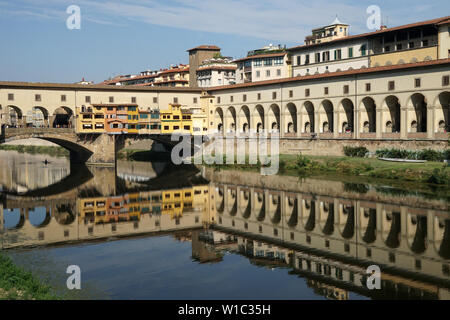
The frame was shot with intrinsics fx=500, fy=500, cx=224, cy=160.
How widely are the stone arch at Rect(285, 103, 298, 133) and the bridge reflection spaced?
901 inches

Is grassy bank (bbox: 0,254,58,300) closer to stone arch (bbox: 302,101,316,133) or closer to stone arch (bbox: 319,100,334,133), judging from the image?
stone arch (bbox: 319,100,334,133)

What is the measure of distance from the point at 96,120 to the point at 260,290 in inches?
2009

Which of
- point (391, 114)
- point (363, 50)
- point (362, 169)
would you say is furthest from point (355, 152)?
point (363, 50)

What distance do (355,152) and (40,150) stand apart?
70.6 metres

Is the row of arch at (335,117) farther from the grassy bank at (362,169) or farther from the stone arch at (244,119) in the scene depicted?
the grassy bank at (362,169)

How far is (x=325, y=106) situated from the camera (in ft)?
203

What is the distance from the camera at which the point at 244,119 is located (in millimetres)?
73312

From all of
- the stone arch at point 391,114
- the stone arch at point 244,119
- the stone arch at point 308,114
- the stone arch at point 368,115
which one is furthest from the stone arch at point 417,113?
the stone arch at point 244,119

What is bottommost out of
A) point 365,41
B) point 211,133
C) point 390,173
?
point 390,173

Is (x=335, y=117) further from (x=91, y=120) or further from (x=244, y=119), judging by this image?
(x=91, y=120)

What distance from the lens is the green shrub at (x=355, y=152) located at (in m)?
53.1

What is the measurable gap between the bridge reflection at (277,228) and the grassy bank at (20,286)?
5.99 metres

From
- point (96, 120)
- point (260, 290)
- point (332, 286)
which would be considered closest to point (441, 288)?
point (332, 286)
